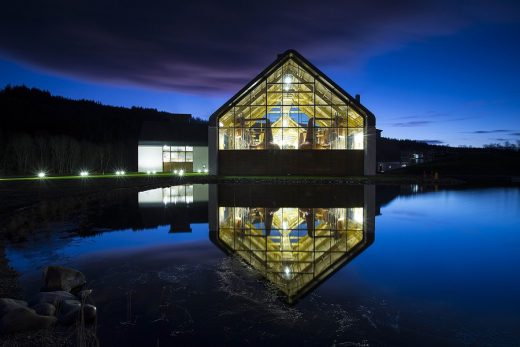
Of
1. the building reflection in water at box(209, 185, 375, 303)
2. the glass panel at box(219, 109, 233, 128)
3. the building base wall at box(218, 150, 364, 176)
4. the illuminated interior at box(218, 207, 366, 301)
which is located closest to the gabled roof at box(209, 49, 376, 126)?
the glass panel at box(219, 109, 233, 128)

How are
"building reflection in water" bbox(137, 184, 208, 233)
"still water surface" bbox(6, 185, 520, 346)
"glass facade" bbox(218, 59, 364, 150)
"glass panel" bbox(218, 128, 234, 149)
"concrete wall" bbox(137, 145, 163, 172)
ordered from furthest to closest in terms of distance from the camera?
"concrete wall" bbox(137, 145, 163, 172) → "glass panel" bbox(218, 128, 234, 149) → "glass facade" bbox(218, 59, 364, 150) → "building reflection in water" bbox(137, 184, 208, 233) → "still water surface" bbox(6, 185, 520, 346)

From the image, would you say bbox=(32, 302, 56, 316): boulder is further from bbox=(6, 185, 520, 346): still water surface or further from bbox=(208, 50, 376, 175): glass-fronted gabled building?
bbox=(208, 50, 376, 175): glass-fronted gabled building

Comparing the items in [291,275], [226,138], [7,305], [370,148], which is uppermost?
[226,138]

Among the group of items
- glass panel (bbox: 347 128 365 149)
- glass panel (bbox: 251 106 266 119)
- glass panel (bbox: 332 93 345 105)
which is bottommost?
glass panel (bbox: 347 128 365 149)

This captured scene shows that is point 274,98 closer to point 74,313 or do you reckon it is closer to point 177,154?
point 177,154

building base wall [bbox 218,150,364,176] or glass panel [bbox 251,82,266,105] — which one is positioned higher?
glass panel [bbox 251,82,266,105]

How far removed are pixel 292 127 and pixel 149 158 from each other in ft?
65.9

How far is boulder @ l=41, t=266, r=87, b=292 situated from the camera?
6.02 metres

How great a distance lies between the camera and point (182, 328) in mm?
4770

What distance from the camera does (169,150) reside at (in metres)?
46.3

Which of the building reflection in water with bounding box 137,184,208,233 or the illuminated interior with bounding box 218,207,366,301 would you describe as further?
the building reflection in water with bounding box 137,184,208,233

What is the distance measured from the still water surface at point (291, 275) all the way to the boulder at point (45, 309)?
578mm

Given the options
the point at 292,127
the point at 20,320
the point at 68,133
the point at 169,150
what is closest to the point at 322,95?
the point at 292,127

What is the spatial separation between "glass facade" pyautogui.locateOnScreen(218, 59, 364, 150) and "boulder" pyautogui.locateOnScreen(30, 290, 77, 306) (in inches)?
1117
